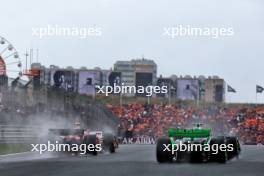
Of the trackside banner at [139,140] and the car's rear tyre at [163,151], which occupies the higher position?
the car's rear tyre at [163,151]

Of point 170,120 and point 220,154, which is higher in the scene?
point 170,120

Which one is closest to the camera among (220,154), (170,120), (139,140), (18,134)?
(220,154)

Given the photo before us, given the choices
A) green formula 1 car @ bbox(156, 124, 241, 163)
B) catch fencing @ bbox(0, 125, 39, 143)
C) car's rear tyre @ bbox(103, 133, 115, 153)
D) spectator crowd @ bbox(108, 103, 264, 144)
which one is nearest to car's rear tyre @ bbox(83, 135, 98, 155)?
car's rear tyre @ bbox(103, 133, 115, 153)

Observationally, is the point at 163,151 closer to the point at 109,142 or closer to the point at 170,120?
the point at 109,142

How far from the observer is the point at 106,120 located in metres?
41.4

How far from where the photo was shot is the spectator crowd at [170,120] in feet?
167

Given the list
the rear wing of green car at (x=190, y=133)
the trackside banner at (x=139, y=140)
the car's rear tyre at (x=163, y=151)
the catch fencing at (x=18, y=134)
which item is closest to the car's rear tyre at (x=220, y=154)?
the rear wing of green car at (x=190, y=133)

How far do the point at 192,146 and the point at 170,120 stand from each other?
32.2 meters

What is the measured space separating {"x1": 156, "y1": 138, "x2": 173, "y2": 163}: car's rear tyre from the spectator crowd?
29.3 metres

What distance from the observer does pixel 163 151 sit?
65.3 feet

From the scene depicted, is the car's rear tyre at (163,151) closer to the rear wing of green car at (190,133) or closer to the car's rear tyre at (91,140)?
the rear wing of green car at (190,133)

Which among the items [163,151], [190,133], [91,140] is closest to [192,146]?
[190,133]

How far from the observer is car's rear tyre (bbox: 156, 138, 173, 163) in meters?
19.9

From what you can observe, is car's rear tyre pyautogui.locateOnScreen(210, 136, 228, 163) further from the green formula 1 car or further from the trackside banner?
the trackside banner
